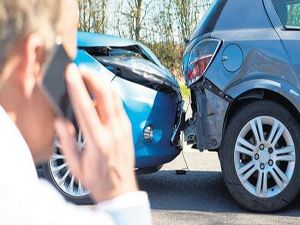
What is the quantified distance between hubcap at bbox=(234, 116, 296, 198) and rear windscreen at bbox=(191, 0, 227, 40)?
0.81m

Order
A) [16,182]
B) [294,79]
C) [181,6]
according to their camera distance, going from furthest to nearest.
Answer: [181,6] < [294,79] < [16,182]

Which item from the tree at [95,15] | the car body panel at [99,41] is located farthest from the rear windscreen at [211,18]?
the tree at [95,15]

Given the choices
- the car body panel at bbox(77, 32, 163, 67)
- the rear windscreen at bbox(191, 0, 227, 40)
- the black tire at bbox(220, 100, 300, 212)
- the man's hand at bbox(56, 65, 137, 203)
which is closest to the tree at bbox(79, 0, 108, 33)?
the car body panel at bbox(77, 32, 163, 67)

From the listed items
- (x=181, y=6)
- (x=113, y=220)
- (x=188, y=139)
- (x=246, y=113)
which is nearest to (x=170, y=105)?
(x=188, y=139)

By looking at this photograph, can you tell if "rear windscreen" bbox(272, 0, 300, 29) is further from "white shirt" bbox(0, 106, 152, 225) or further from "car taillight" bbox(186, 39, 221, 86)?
"white shirt" bbox(0, 106, 152, 225)

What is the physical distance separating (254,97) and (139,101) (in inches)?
35.4

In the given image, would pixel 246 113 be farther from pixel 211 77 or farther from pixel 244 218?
pixel 244 218

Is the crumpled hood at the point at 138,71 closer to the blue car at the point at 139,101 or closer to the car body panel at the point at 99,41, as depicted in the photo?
the blue car at the point at 139,101

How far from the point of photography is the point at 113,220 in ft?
3.16

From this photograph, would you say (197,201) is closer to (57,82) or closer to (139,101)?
(139,101)

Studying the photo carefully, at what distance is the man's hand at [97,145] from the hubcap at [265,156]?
13.9 feet

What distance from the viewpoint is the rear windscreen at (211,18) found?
17.8 ft

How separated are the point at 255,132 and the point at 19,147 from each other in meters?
4.35

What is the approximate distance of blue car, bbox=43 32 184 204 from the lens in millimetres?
5469
